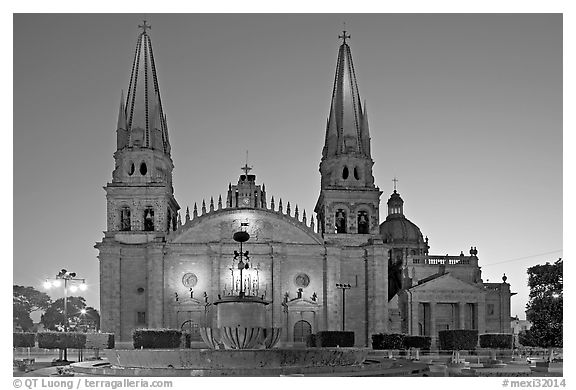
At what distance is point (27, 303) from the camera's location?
83.9 metres

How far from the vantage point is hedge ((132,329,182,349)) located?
53.8 m

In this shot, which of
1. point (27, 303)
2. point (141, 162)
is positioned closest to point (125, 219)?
point (141, 162)

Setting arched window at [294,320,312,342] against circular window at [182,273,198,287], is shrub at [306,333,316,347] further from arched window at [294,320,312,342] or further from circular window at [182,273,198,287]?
circular window at [182,273,198,287]

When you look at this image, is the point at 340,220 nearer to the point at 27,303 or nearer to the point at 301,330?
the point at 301,330

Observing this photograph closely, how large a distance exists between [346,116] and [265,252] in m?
13.9

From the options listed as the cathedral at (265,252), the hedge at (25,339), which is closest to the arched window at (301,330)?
the cathedral at (265,252)

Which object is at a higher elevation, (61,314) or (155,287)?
(155,287)

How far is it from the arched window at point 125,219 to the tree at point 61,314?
68.7 feet

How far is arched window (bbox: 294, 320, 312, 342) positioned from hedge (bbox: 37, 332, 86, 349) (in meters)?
23.0

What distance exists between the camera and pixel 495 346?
180 feet

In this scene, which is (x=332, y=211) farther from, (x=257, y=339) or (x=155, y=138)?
(x=257, y=339)

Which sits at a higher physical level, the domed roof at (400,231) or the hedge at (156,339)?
the domed roof at (400,231)

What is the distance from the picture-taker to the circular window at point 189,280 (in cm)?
6700

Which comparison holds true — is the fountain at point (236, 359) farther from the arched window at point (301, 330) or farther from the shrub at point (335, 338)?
the arched window at point (301, 330)
